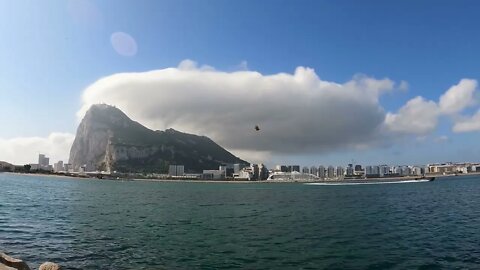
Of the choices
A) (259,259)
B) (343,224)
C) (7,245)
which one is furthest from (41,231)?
(343,224)

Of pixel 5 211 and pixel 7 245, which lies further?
pixel 5 211

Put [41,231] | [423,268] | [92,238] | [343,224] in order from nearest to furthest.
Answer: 1. [423,268]
2. [92,238]
3. [41,231]
4. [343,224]

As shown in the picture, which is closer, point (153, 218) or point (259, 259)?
point (259, 259)

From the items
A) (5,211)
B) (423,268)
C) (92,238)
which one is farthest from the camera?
(5,211)

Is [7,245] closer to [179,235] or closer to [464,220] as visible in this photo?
[179,235]

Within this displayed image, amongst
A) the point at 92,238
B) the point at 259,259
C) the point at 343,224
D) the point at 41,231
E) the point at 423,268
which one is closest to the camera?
the point at 423,268

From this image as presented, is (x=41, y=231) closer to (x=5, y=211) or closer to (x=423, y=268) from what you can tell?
(x=5, y=211)

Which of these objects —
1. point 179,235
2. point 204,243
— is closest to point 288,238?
point 204,243

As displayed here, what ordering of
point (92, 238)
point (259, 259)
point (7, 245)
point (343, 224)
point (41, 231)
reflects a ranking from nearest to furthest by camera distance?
1. point (259, 259)
2. point (7, 245)
3. point (92, 238)
4. point (41, 231)
5. point (343, 224)
